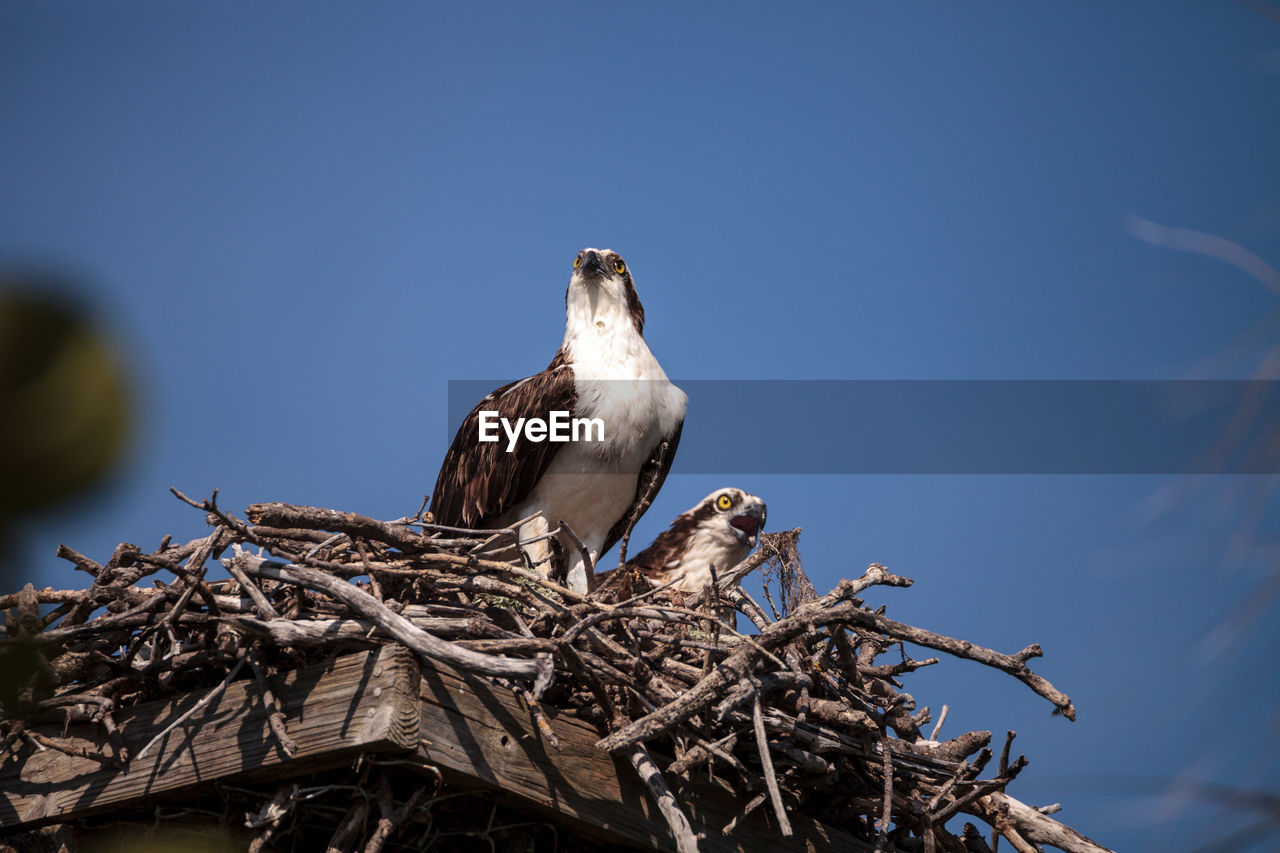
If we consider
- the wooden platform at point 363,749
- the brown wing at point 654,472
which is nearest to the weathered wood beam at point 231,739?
the wooden platform at point 363,749

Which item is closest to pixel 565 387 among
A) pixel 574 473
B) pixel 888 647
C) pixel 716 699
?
pixel 574 473

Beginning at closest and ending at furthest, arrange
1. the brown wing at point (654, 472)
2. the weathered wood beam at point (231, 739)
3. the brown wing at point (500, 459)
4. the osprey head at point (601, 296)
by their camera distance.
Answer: the weathered wood beam at point (231, 739)
the brown wing at point (500, 459)
the brown wing at point (654, 472)
the osprey head at point (601, 296)

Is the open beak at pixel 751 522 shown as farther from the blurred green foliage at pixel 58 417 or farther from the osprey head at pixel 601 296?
the blurred green foliage at pixel 58 417

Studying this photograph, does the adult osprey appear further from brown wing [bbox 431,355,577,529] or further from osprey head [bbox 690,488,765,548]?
osprey head [bbox 690,488,765,548]

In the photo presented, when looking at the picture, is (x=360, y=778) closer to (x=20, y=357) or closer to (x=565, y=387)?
(x=20, y=357)

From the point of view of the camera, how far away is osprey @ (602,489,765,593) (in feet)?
20.2

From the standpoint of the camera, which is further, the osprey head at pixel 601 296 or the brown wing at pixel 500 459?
the osprey head at pixel 601 296

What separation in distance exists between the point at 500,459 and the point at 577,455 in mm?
369

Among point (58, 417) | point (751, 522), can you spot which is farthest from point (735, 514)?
point (58, 417)

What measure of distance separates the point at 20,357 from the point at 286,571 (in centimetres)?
244

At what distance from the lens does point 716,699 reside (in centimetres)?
296

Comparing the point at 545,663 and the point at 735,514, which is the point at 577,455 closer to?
the point at 735,514

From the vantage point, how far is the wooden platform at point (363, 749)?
105 inches

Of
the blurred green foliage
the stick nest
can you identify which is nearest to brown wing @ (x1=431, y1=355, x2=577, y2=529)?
the stick nest
